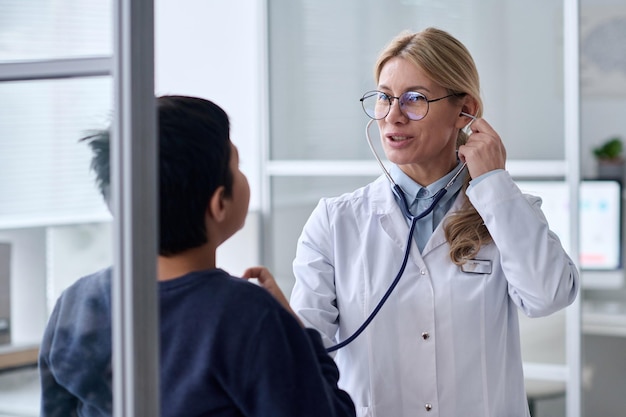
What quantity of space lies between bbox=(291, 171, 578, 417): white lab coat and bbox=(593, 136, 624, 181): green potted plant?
2.31 m

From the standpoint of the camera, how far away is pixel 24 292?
0.91 meters

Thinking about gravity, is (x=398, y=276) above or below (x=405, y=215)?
below

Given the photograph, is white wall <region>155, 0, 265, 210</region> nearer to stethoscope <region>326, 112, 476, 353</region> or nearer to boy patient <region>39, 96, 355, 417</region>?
stethoscope <region>326, 112, 476, 353</region>

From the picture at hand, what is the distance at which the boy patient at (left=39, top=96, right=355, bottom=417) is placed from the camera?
899 millimetres

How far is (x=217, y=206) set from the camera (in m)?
0.97

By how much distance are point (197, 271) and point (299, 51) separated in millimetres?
2655

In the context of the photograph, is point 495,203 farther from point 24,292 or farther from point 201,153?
point 24,292

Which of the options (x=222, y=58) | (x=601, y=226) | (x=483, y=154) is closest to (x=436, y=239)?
(x=483, y=154)

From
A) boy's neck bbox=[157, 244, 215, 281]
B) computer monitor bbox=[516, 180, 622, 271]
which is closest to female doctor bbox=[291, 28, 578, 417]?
boy's neck bbox=[157, 244, 215, 281]

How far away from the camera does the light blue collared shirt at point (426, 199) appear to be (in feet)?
5.16

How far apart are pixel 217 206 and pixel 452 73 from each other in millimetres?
745

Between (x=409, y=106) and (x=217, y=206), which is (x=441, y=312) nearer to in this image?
(x=409, y=106)

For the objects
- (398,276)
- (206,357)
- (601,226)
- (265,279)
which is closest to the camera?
(206,357)

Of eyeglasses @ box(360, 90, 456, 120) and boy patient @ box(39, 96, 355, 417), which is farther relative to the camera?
eyeglasses @ box(360, 90, 456, 120)
